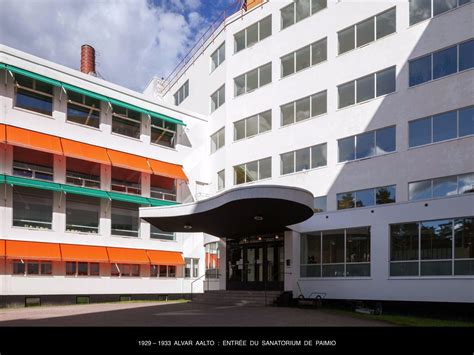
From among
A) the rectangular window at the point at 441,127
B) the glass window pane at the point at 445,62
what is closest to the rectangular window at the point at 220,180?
the rectangular window at the point at 441,127

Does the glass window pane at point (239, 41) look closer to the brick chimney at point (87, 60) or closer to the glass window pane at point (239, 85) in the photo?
the glass window pane at point (239, 85)

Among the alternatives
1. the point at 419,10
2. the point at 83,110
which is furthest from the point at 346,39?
the point at 83,110

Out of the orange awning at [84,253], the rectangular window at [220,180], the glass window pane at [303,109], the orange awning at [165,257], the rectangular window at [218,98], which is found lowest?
the orange awning at [165,257]

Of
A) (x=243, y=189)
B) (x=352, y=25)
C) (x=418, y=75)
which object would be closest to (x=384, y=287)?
(x=243, y=189)

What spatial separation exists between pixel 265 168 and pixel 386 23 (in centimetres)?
1066

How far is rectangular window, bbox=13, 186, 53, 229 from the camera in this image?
27719mm

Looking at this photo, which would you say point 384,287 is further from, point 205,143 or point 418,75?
point 205,143

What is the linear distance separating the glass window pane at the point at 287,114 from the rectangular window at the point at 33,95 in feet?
46.0

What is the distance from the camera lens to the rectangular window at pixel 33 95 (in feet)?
92.2

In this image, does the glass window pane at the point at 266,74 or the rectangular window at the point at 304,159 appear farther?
the glass window pane at the point at 266,74

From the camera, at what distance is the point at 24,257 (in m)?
26.5

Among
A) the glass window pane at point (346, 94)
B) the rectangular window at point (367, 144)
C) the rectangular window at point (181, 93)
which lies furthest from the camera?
the rectangular window at point (181, 93)

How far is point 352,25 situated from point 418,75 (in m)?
5.18
